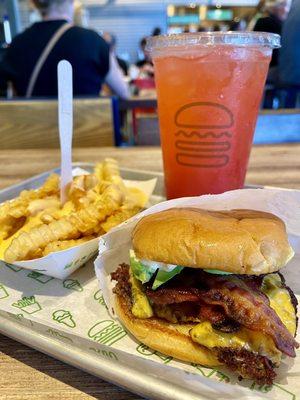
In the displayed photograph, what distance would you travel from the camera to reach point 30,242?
84 centimetres

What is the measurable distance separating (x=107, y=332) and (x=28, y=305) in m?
0.20

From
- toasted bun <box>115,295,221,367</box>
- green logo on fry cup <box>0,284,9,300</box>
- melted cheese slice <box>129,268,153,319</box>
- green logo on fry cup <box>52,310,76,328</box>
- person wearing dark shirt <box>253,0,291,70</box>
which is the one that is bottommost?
green logo on fry cup <box>0,284,9,300</box>

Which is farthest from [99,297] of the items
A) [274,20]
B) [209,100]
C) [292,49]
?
[274,20]

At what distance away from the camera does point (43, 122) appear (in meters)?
2.09

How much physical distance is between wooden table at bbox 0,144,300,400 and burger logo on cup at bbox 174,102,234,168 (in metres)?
0.43

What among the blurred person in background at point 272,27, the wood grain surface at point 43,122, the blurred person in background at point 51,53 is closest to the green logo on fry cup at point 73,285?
the wood grain surface at point 43,122

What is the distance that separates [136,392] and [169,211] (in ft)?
1.20

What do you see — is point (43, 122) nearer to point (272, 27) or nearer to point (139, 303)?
point (139, 303)

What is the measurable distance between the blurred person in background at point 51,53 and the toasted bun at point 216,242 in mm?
2241

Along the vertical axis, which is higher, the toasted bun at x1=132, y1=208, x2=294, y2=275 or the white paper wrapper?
the toasted bun at x1=132, y1=208, x2=294, y2=275

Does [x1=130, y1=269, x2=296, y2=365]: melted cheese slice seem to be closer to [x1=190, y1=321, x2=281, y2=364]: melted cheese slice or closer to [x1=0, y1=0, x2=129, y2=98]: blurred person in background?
[x1=190, y1=321, x2=281, y2=364]: melted cheese slice

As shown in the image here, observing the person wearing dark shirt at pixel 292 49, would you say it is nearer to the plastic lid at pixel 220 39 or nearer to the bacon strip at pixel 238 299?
the plastic lid at pixel 220 39

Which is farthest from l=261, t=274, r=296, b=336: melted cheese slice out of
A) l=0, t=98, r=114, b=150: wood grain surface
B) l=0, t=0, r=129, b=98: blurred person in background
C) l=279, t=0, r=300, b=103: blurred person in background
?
l=279, t=0, r=300, b=103: blurred person in background

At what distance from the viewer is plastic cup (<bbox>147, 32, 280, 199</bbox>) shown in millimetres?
959
